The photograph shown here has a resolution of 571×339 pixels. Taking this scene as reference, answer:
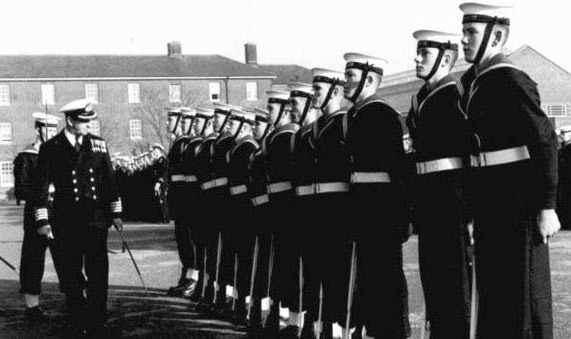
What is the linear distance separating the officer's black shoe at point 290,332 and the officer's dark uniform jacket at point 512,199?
2765mm

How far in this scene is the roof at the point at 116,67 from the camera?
221 feet

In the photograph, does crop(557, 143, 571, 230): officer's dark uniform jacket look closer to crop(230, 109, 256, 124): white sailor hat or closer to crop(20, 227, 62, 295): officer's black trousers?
crop(230, 109, 256, 124): white sailor hat

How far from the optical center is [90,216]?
8.12 metres

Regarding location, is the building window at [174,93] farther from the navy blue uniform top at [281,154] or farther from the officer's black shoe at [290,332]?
the officer's black shoe at [290,332]

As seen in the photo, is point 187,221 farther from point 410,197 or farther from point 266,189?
point 410,197

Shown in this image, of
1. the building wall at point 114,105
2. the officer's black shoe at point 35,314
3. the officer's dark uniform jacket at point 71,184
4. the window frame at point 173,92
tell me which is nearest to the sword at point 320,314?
the officer's dark uniform jacket at point 71,184

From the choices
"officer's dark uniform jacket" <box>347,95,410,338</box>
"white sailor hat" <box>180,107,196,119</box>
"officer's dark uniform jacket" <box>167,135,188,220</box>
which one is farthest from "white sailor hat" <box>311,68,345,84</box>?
"white sailor hat" <box>180,107,196,119</box>

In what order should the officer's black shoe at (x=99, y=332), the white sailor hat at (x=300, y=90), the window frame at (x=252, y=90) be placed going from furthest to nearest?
the window frame at (x=252, y=90) < the officer's black shoe at (x=99, y=332) < the white sailor hat at (x=300, y=90)

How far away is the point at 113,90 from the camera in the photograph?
67.9 meters

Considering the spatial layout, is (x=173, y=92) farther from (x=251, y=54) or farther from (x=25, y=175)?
(x=25, y=175)

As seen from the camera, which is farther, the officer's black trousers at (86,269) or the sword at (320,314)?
the officer's black trousers at (86,269)

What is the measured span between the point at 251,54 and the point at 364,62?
70151 mm

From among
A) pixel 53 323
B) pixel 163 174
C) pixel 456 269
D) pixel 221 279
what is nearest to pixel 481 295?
pixel 456 269

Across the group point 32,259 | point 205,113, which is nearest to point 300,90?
point 205,113
